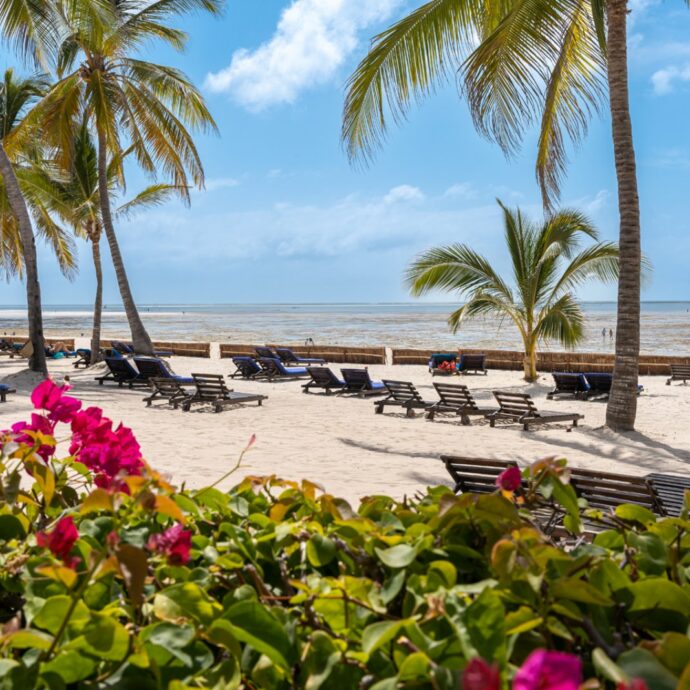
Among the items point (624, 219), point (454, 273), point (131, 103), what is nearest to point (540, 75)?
point (624, 219)

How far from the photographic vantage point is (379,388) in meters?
15.7

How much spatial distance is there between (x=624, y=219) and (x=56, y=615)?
1037 cm

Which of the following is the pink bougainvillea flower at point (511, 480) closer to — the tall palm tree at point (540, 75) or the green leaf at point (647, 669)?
the green leaf at point (647, 669)

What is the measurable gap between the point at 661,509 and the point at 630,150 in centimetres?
726

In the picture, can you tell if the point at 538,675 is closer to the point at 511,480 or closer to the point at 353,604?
the point at 353,604

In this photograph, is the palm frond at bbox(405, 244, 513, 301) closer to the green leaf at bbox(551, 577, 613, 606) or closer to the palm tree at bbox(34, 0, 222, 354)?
the palm tree at bbox(34, 0, 222, 354)

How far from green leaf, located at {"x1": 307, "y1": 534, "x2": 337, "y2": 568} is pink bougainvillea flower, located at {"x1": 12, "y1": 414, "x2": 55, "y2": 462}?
84 centimetres

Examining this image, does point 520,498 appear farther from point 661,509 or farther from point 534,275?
point 534,275

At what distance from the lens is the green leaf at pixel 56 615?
0.93 meters

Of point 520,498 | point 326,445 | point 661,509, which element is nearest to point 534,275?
point 326,445

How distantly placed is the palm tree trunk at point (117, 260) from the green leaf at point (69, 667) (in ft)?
66.2

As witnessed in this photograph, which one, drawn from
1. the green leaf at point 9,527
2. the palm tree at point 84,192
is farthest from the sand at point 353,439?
the palm tree at point 84,192

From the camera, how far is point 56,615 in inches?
36.9

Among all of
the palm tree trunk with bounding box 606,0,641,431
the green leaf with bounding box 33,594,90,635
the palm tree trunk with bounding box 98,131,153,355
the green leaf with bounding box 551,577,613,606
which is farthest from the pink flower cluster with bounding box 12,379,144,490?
the palm tree trunk with bounding box 98,131,153,355
